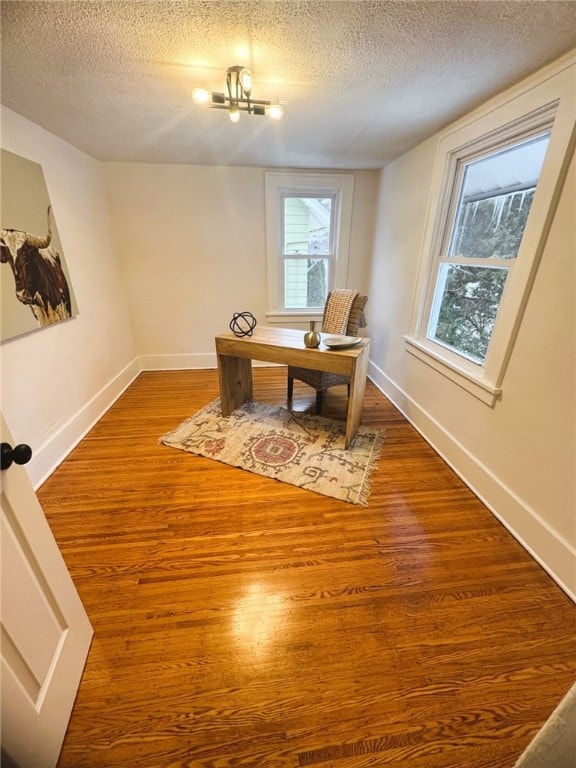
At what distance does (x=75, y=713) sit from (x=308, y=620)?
83 centimetres

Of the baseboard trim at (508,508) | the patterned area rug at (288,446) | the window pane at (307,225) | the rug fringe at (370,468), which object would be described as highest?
the window pane at (307,225)

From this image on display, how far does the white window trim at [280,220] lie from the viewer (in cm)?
318

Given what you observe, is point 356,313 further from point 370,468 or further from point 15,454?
point 15,454

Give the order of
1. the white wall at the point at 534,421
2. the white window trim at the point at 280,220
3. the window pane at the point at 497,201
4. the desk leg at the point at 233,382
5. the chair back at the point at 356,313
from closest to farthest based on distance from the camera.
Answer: the white wall at the point at 534,421, the window pane at the point at 497,201, the desk leg at the point at 233,382, the chair back at the point at 356,313, the white window trim at the point at 280,220

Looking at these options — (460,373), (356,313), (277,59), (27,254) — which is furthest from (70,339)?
(460,373)

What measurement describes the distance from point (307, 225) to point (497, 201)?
6.80ft

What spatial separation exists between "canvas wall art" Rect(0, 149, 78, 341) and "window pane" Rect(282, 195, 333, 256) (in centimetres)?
224

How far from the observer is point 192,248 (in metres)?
3.31

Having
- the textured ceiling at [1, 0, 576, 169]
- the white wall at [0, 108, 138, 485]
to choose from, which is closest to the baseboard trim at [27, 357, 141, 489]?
the white wall at [0, 108, 138, 485]

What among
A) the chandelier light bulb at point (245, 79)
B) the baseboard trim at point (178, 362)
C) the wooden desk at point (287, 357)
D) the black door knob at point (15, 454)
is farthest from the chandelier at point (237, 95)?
the baseboard trim at point (178, 362)

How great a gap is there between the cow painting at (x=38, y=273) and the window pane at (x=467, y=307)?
114 inches

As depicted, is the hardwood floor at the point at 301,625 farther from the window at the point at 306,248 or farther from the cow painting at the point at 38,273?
the window at the point at 306,248

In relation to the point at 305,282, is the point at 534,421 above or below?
below

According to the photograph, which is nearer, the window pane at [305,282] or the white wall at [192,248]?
the white wall at [192,248]
